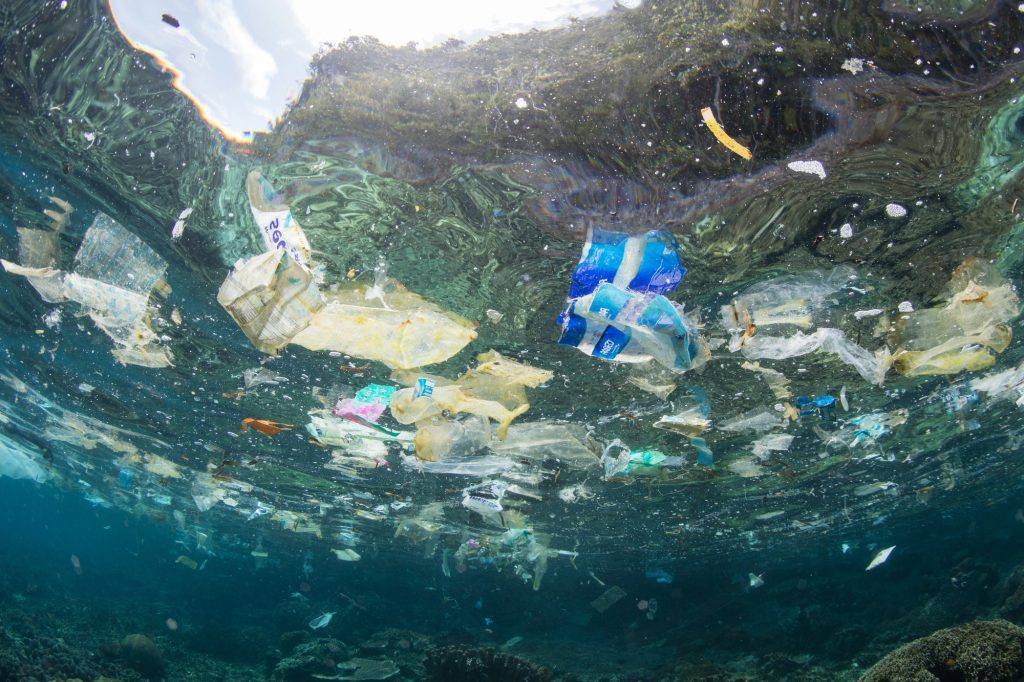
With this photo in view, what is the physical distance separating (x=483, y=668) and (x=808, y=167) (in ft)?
66.8

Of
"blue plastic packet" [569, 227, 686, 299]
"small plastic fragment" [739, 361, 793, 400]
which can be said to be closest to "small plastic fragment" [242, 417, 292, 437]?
"blue plastic packet" [569, 227, 686, 299]

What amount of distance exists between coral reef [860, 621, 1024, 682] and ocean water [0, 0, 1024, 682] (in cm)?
7

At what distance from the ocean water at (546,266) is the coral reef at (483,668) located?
4.0 inches

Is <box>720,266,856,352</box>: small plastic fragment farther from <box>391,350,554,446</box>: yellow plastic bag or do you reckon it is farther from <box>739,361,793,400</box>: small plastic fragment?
<box>391,350,554,446</box>: yellow plastic bag

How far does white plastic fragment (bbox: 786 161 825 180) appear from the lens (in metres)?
5.25

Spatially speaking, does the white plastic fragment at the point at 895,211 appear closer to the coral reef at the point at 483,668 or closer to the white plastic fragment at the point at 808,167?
the white plastic fragment at the point at 808,167

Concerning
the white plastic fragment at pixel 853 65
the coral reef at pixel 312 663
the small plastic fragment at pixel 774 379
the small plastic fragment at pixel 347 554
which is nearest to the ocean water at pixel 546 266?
the white plastic fragment at pixel 853 65

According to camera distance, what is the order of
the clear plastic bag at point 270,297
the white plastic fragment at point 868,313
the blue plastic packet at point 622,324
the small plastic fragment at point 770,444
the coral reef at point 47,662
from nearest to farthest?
the clear plastic bag at point 270,297 < the blue plastic packet at point 622,324 < the white plastic fragment at point 868,313 < the small plastic fragment at point 770,444 < the coral reef at point 47,662

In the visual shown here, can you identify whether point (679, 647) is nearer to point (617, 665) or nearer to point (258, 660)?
point (617, 665)

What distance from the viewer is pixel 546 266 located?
684 centimetres

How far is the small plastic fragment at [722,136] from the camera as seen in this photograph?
485 centimetres

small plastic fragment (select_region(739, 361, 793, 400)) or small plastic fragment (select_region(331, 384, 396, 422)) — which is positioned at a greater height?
small plastic fragment (select_region(331, 384, 396, 422))

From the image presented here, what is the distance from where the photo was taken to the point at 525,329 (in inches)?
327

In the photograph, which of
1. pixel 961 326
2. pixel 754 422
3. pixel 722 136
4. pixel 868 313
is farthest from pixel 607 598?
pixel 722 136
